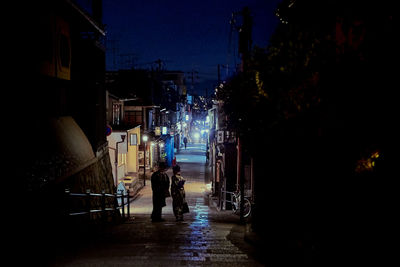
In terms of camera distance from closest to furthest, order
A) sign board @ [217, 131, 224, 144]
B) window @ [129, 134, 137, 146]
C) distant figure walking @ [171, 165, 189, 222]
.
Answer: distant figure walking @ [171, 165, 189, 222]
sign board @ [217, 131, 224, 144]
window @ [129, 134, 137, 146]

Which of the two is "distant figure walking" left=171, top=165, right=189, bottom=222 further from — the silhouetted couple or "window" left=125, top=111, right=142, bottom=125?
"window" left=125, top=111, right=142, bottom=125

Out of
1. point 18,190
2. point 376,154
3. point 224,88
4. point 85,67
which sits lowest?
point 18,190

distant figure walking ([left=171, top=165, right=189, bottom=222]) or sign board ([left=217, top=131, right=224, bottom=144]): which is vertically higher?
sign board ([left=217, top=131, right=224, bottom=144])

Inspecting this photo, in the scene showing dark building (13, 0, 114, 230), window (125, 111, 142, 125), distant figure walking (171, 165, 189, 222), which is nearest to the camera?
dark building (13, 0, 114, 230)

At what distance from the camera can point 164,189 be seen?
12.8 meters

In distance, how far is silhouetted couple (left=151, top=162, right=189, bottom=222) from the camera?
498 inches

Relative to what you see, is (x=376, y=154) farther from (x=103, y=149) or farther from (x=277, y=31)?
(x=103, y=149)

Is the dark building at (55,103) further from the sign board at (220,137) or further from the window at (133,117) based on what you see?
the window at (133,117)

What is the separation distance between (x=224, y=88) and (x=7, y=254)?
7076mm

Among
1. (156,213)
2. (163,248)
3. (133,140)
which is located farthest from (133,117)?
(163,248)

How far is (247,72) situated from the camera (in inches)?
397

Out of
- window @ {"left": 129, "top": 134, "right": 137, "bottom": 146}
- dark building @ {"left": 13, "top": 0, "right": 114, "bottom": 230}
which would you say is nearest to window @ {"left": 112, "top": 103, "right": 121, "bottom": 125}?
window @ {"left": 129, "top": 134, "right": 137, "bottom": 146}

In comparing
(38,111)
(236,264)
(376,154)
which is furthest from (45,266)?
(376,154)

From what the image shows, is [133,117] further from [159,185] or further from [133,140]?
[159,185]
